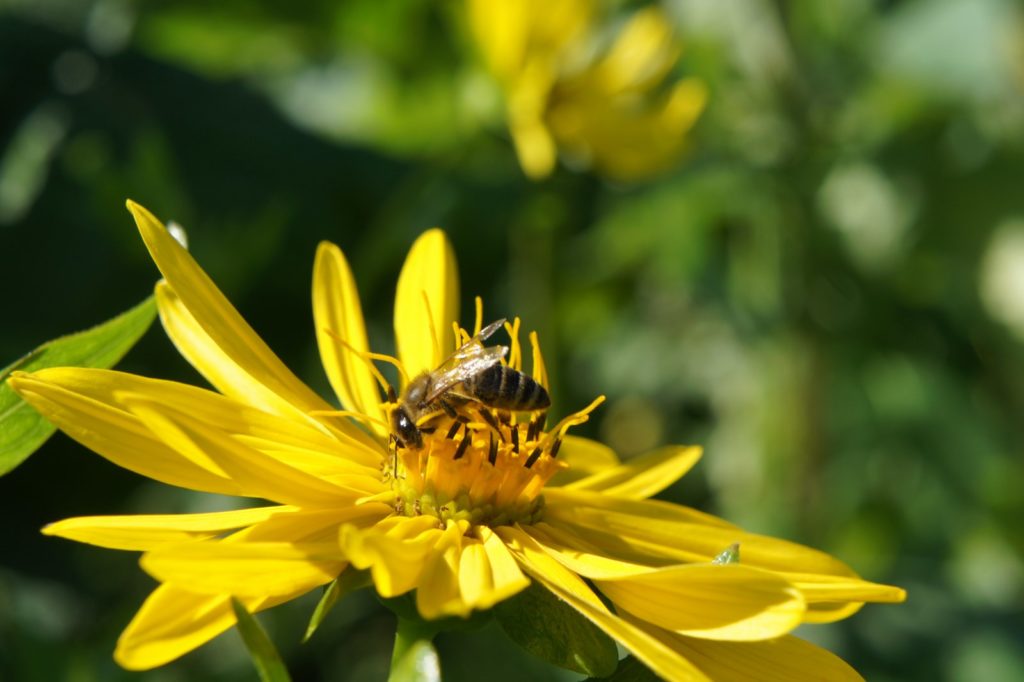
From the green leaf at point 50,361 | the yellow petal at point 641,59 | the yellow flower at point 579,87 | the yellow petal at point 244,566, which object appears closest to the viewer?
the yellow petal at point 244,566

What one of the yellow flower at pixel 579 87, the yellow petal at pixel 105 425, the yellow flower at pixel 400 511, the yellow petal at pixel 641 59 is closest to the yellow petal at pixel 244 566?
the yellow flower at pixel 400 511

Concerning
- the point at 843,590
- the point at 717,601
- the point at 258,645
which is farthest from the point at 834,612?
the point at 258,645

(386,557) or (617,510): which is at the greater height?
(386,557)

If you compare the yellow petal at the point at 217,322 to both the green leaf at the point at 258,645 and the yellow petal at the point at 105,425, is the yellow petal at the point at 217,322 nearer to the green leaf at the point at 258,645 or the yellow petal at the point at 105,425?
the yellow petal at the point at 105,425

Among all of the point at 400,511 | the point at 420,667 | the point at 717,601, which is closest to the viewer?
the point at 420,667

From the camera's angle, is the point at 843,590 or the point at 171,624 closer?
the point at 171,624

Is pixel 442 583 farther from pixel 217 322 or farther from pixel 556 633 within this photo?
pixel 217 322
